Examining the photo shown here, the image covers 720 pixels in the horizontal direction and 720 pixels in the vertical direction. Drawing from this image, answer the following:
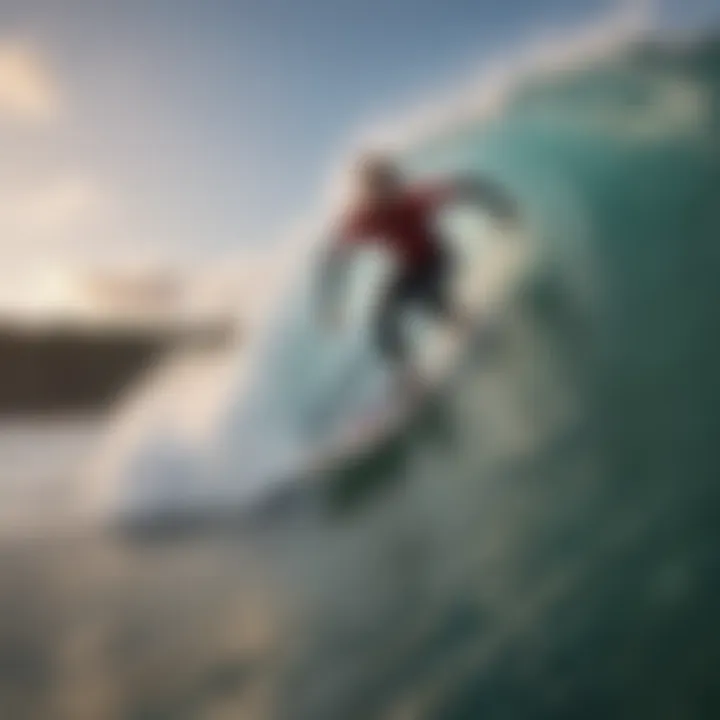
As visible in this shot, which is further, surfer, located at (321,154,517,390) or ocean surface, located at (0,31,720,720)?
surfer, located at (321,154,517,390)

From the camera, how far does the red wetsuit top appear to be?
1.14 meters

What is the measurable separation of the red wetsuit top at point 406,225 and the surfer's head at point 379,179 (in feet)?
0.03

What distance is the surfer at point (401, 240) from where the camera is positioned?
1128 mm

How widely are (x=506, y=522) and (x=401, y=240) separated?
30 centimetres

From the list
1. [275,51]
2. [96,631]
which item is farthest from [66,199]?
[96,631]

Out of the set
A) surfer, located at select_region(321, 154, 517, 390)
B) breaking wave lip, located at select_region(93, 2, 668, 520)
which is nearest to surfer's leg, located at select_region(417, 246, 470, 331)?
surfer, located at select_region(321, 154, 517, 390)

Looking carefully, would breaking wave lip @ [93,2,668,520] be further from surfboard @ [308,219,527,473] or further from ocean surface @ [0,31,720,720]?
surfboard @ [308,219,527,473]

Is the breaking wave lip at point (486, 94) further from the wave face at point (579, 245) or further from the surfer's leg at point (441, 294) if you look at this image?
the surfer's leg at point (441, 294)

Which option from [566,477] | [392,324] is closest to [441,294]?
[392,324]

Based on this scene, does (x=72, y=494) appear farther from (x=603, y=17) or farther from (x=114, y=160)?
(x=603, y=17)

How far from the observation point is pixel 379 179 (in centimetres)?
116

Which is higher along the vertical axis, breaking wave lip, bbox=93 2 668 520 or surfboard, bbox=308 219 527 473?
breaking wave lip, bbox=93 2 668 520

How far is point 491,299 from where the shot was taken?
44.5 inches

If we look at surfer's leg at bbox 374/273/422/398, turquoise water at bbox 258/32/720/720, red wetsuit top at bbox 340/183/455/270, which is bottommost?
turquoise water at bbox 258/32/720/720
